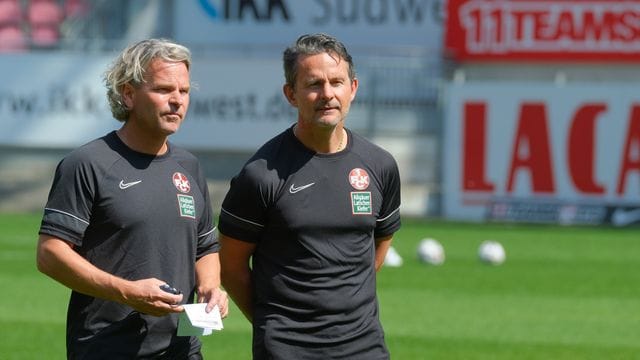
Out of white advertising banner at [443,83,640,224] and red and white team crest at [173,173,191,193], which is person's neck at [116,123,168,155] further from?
white advertising banner at [443,83,640,224]

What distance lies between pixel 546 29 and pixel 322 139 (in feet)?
73.7

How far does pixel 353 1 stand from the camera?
1179 inches

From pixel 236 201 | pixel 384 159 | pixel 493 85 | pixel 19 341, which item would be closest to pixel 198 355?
pixel 236 201

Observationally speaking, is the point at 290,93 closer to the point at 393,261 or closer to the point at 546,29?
the point at 393,261

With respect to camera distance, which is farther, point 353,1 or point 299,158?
point 353,1

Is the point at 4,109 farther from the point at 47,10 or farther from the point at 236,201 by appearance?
the point at 236,201

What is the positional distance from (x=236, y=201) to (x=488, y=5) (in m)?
22.6

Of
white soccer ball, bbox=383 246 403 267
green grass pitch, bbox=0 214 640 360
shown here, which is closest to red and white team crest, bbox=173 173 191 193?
green grass pitch, bbox=0 214 640 360

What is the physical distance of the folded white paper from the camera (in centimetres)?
552

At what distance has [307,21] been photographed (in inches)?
1187

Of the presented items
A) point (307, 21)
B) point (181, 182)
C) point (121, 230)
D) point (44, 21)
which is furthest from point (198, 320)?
point (44, 21)

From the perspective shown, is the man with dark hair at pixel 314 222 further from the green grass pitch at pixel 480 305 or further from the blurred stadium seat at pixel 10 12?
the blurred stadium seat at pixel 10 12

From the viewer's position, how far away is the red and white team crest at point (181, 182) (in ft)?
18.9

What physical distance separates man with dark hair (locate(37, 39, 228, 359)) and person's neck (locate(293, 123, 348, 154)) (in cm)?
47
